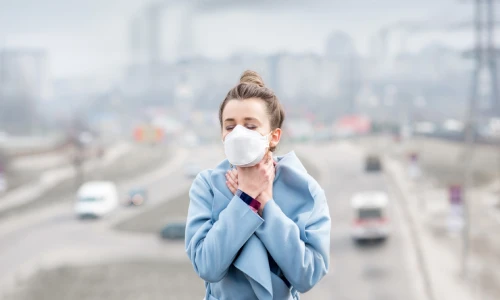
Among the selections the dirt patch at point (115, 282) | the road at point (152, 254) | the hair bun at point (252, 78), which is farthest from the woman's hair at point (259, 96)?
the dirt patch at point (115, 282)

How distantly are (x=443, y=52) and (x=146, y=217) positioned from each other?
338 inches

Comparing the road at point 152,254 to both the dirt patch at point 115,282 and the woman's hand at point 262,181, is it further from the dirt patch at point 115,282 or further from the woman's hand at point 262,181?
the woman's hand at point 262,181

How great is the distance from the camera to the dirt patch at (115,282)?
6.33 meters

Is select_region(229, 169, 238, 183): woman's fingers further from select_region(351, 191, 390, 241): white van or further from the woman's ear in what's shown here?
select_region(351, 191, 390, 241): white van

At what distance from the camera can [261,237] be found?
0.46 metres

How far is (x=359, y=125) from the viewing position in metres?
11.7

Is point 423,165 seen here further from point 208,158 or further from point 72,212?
point 72,212

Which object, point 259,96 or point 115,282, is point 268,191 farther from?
point 115,282

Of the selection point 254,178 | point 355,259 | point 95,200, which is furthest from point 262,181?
point 95,200

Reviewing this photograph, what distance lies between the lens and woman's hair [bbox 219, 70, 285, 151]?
47cm

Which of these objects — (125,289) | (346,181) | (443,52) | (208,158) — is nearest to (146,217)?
(208,158)

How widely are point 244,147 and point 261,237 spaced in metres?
0.07

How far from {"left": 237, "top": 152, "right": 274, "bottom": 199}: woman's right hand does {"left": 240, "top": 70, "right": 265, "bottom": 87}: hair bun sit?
68 mm

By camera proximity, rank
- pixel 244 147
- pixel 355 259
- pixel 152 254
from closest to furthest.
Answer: pixel 244 147 < pixel 355 259 < pixel 152 254
